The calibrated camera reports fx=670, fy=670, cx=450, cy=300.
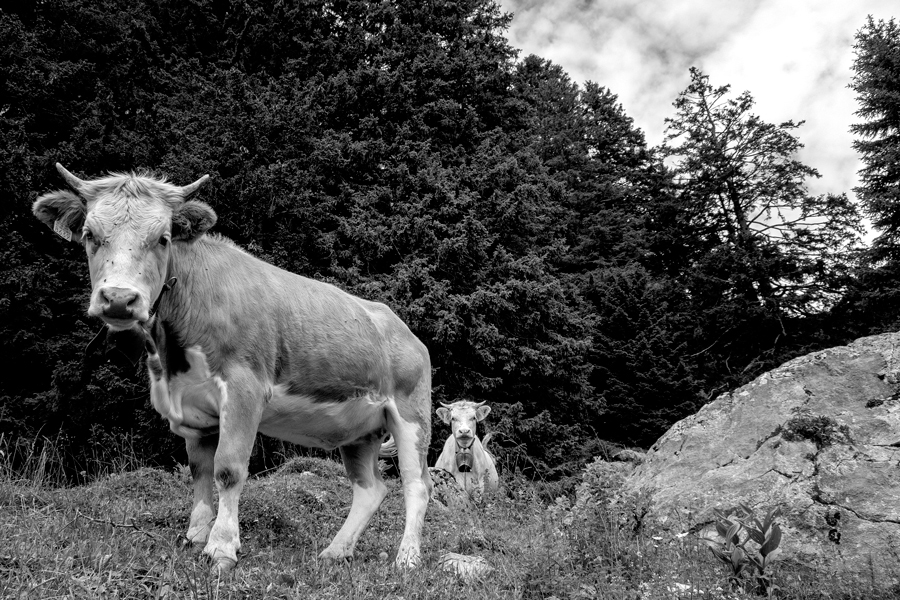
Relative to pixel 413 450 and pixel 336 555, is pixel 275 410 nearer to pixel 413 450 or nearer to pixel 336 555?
pixel 336 555

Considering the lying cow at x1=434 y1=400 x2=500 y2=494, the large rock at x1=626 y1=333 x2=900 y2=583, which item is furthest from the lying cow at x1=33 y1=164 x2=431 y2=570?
the lying cow at x1=434 y1=400 x2=500 y2=494

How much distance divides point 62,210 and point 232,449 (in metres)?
1.74

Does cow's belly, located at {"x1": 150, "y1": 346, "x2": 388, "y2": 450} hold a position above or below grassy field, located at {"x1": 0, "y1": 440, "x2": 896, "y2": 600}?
above

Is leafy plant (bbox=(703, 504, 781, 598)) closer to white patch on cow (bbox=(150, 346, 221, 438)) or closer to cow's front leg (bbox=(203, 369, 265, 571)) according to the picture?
cow's front leg (bbox=(203, 369, 265, 571))

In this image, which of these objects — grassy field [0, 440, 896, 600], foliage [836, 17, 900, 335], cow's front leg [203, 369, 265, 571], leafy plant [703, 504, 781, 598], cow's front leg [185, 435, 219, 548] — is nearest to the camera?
grassy field [0, 440, 896, 600]

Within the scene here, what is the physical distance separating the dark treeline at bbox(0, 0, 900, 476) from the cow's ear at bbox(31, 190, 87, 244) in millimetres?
7503

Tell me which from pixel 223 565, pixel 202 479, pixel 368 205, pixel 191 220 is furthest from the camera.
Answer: pixel 368 205

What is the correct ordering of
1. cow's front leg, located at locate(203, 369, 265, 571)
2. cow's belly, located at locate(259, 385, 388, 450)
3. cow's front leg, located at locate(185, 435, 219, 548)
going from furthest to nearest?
cow's belly, located at locate(259, 385, 388, 450) → cow's front leg, located at locate(185, 435, 219, 548) → cow's front leg, located at locate(203, 369, 265, 571)

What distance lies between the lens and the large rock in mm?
4285

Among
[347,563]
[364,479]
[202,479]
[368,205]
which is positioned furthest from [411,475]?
[368,205]

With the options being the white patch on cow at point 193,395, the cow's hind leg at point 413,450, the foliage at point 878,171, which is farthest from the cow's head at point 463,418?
the foliage at point 878,171

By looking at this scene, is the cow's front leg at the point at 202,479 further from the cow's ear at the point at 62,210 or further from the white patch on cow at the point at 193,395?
the cow's ear at the point at 62,210

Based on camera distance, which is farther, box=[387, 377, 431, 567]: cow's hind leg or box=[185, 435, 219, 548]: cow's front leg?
box=[387, 377, 431, 567]: cow's hind leg

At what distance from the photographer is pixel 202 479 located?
Result: 14.4 feet
